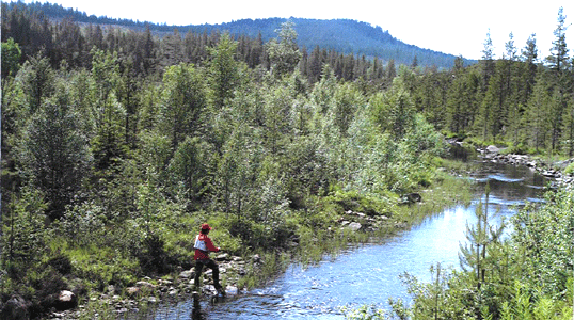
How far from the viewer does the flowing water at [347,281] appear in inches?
592

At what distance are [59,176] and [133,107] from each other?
19.1m

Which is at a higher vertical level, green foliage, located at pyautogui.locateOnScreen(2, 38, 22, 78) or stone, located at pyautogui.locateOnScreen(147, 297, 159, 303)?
green foliage, located at pyautogui.locateOnScreen(2, 38, 22, 78)

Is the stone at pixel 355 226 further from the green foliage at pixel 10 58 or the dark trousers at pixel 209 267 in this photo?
the green foliage at pixel 10 58

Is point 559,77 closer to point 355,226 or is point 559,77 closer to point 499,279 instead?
point 355,226

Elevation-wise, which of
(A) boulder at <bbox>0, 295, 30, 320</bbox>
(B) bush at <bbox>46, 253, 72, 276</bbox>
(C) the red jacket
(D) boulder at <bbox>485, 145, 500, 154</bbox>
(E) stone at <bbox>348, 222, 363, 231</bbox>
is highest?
(D) boulder at <bbox>485, 145, 500, 154</bbox>

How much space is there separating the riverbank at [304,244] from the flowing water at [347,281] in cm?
83

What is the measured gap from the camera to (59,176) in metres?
22.5

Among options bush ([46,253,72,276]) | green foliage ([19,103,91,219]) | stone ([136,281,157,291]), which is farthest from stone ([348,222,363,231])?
bush ([46,253,72,276])

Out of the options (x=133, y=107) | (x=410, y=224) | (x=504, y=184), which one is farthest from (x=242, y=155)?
(x=504, y=184)

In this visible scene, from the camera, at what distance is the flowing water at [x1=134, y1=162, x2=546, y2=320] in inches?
592

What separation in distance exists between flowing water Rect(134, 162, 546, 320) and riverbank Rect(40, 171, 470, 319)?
83 cm

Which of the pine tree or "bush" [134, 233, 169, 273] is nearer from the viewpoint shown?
"bush" [134, 233, 169, 273]

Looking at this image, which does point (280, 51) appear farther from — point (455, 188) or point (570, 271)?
point (570, 271)

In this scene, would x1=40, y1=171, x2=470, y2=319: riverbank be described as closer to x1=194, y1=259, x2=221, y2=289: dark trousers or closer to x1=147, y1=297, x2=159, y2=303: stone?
x1=147, y1=297, x2=159, y2=303: stone
